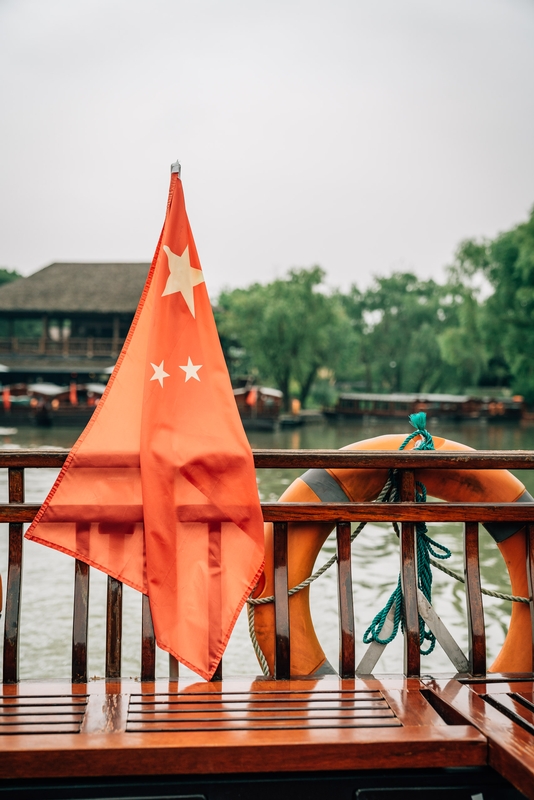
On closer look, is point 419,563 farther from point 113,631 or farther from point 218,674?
point 113,631

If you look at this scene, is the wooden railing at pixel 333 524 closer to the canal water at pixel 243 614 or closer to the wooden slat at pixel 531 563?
the wooden slat at pixel 531 563

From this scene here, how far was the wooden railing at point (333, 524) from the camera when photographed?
7.47ft

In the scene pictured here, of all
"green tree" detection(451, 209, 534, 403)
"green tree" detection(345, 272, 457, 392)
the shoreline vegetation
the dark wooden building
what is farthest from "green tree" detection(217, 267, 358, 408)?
"green tree" detection(345, 272, 457, 392)

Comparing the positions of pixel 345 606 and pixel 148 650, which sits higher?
pixel 345 606

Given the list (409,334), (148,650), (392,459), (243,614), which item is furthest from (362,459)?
(409,334)

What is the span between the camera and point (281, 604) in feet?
7.81

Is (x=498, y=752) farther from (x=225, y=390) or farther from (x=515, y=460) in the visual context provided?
(x=225, y=390)

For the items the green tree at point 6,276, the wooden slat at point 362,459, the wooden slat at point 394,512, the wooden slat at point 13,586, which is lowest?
the wooden slat at point 13,586

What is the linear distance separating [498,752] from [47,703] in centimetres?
123

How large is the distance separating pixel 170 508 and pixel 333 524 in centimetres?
60

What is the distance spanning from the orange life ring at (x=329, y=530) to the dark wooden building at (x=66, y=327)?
3042 cm

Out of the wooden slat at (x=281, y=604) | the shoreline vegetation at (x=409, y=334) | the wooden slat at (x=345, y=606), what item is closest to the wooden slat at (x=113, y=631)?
the wooden slat at (x=281, y=604)

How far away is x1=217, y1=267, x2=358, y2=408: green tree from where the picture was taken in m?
35.9

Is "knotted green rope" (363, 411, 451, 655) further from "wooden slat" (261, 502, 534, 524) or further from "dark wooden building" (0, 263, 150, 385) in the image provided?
"dark wooden building" (0, 263, 150, 385)
